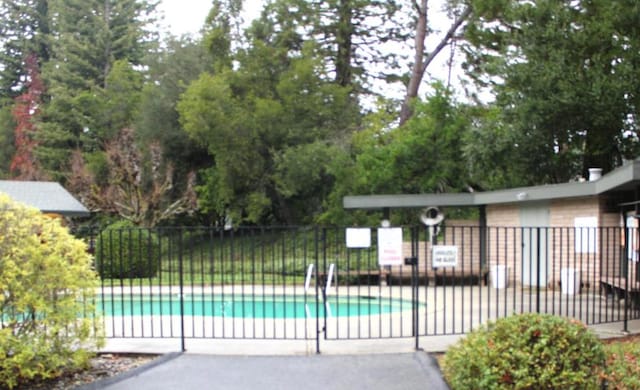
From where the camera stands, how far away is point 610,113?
1650cm

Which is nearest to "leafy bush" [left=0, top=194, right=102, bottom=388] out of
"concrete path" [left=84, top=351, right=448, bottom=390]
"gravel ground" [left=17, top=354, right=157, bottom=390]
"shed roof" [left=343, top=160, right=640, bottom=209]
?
"gravel ground" [left=17, top=354, right=157, bottom=390]

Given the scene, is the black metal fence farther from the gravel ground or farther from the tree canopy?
the tree canopy

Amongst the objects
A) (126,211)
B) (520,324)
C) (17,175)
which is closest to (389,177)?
(126,211)

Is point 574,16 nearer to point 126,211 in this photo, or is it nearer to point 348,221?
point 348,221

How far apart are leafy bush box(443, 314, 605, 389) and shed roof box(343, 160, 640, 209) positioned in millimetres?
5406

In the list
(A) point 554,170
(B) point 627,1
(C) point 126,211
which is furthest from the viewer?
(C) point 126,211

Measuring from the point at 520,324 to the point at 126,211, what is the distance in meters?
22.9

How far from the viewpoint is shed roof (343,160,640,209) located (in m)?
11.3

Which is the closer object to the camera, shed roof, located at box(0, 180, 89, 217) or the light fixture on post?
the light fixture on post

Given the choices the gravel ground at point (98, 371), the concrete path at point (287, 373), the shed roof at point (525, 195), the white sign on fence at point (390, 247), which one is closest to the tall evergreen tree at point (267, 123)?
the shed roof at point (525, 195)

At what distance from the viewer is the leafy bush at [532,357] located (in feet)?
18.3

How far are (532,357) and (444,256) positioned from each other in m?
2.74

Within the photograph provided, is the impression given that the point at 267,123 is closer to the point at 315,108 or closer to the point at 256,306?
the point at 315,108

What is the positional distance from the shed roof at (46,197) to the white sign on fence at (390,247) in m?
16.5
